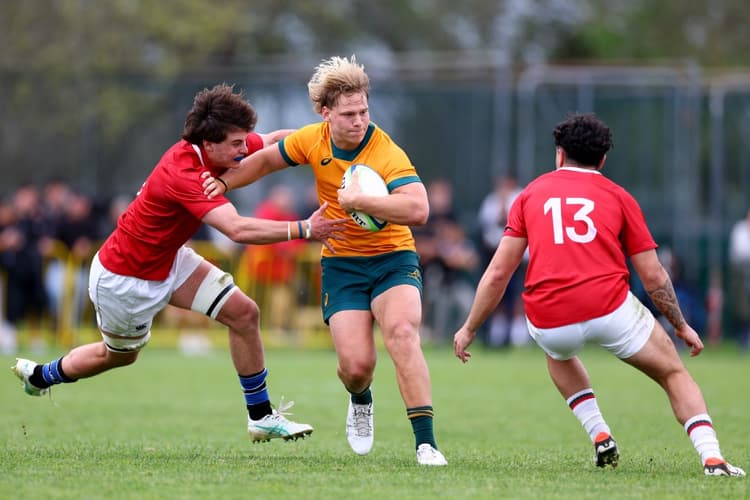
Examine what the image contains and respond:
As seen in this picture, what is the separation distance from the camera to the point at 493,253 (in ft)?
59.7

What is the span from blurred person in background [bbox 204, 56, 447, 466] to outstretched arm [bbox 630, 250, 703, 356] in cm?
124

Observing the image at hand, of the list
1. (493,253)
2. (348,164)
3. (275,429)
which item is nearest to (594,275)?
(348,164)

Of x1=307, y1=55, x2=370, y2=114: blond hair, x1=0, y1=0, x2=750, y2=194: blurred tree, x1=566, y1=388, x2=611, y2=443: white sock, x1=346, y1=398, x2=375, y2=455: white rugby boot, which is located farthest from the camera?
x1=0, y1=0, x2=750, y2=194: blurred tree

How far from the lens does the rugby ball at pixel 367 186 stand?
7.02m

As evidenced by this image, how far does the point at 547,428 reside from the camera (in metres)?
9.51

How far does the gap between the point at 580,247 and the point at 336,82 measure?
1734 mm

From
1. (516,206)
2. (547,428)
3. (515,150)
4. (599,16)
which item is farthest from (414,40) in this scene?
(516,206)

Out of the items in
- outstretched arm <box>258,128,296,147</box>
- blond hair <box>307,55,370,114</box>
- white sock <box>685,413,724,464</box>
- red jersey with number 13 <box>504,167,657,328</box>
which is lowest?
white sock <box>685,413,724,464</box>

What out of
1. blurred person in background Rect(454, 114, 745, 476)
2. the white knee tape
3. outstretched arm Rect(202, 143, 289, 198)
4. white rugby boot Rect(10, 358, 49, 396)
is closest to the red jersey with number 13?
blurred person in background Rect(454, 114, 745, 476)

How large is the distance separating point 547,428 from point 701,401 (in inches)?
122

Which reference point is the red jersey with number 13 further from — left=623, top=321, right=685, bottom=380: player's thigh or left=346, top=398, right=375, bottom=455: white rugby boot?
left=346, top=398, right=375, bottom=455: white rugby boot

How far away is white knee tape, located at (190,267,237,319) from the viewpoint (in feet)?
25.4

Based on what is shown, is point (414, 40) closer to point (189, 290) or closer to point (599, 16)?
point (599, 16)

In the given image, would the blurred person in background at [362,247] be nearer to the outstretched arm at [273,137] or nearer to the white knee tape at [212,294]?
the outstretched arm at [273,137]
